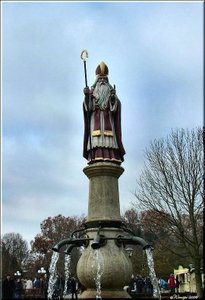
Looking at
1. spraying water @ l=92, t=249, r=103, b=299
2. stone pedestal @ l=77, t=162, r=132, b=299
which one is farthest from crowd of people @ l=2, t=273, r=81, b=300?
spraying water @ l=92, t=249, r=103, b=299

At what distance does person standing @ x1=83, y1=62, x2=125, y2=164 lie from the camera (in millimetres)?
13789

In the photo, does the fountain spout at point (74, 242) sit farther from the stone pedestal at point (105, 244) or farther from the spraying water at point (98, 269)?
the spraying water at point (98, 269)

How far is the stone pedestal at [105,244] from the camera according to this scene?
1226 centimetres

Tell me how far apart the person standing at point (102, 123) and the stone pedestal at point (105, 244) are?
549 millimetres

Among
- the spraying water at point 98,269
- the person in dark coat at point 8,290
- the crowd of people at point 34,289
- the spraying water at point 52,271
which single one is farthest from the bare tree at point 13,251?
the spraying water at point 98,269

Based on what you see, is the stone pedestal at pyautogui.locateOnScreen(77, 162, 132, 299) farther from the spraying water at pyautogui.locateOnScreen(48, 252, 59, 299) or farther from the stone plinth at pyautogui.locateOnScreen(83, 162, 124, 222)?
the spraying water at pyautogui.locateOnScreen(48, 252, 59, 299)

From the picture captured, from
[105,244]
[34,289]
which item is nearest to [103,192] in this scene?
[105,244]

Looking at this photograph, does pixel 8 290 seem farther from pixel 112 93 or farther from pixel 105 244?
pixel 112 93

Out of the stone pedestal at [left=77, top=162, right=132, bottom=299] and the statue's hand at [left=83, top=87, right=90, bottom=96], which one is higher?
the statue's hand at [left=83, top=87, right=90, bottom=96]

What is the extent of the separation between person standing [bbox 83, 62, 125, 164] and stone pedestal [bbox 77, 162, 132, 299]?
549 mm

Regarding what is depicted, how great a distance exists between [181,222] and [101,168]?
48.2ft

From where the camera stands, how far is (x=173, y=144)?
26.7m

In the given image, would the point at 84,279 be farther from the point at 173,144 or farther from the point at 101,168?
the point at 173,144

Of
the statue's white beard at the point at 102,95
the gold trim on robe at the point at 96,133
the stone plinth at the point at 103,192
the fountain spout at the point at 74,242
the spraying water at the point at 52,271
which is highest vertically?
the statue's white beard at the point at 102,95
